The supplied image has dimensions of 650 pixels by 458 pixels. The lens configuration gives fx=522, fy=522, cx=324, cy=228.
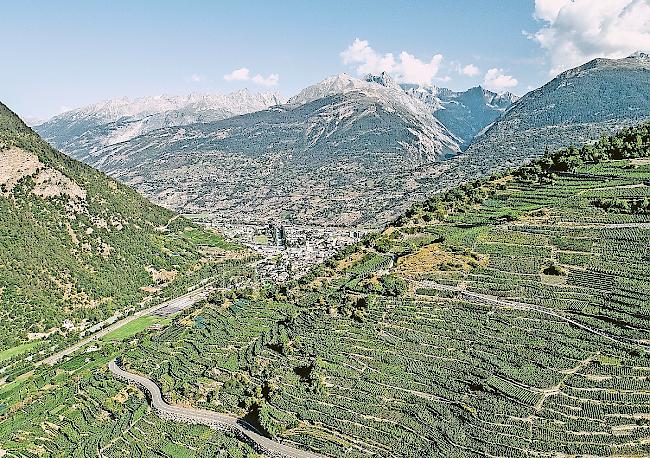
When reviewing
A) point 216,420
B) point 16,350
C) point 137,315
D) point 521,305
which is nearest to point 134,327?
point 137,315

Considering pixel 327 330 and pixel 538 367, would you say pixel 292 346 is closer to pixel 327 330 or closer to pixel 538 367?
pixel 327 330

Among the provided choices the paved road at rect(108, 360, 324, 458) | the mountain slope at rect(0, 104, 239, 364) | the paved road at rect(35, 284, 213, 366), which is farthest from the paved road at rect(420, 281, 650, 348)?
the mountain slope at rect(0, 104, 239, 364)

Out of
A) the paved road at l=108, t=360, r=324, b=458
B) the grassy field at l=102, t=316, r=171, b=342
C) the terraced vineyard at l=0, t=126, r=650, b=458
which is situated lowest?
the grassy field at l=102, t=316, r=171, b=342

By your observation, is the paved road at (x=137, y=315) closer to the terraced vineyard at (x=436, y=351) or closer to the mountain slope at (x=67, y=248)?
the mountain slope at (x=67, y=248)

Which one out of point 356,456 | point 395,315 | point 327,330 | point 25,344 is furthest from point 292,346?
point 25,344

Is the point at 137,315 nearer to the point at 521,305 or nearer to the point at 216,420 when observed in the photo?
the point at 216,420

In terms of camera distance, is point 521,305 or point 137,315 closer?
point 521,305

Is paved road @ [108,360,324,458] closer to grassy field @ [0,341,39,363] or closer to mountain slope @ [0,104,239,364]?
grassy field @ [0,341,39,363]
